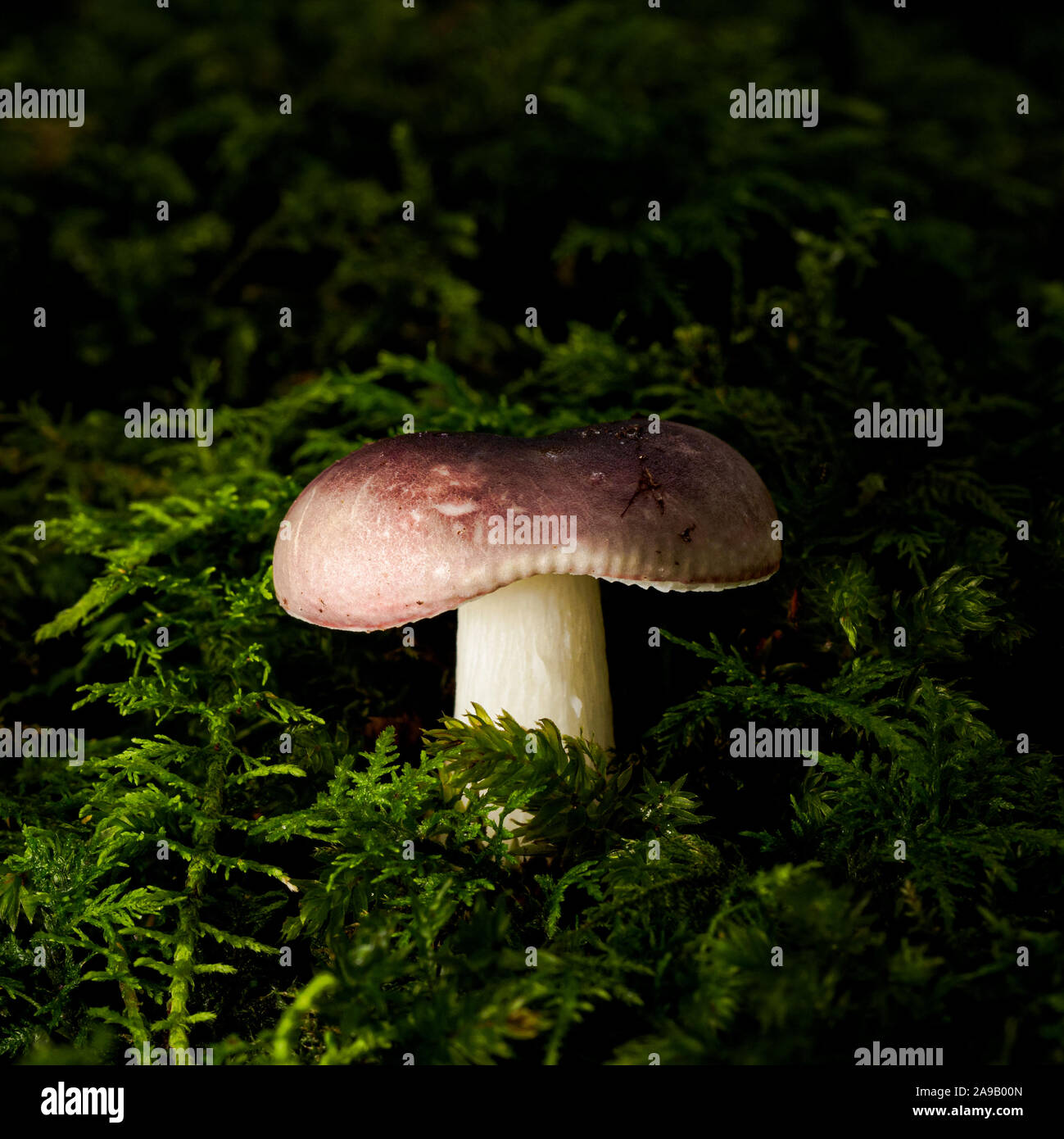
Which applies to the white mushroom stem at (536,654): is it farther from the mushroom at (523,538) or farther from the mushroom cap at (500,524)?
the mushroom cap at (500,524)

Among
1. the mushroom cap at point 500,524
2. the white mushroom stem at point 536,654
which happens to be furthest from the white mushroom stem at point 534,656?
the mushroom cap at point 500,524

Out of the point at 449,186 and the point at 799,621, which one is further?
the point at 449,186

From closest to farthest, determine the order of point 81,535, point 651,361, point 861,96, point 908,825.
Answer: point 908,825
point 81,535
point 651,361
point 861,96

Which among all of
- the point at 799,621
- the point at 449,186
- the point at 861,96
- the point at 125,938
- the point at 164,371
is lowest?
the point at 125,938

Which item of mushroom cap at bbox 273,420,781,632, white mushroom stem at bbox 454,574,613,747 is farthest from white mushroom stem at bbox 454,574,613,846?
mushroom cap at bbox 273,420,781,632

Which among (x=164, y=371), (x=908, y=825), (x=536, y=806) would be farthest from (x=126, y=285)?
(x=908, y=825)

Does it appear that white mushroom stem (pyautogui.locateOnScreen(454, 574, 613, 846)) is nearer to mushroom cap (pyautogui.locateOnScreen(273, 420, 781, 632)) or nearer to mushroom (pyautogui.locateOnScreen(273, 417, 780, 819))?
mushroom (pyautogui.locateOnScreen(273, 417, 780, 819))

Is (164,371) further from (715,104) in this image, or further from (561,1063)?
(561,1063)
